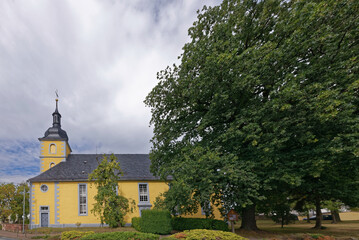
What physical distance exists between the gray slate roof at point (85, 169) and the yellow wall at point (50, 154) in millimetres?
1152

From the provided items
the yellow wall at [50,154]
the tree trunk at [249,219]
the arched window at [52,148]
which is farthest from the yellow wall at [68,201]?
the tree trunk at [249,219]

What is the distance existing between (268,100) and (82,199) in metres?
24.4

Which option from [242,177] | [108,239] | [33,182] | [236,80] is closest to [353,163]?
[242,177]

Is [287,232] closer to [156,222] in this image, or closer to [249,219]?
[249,219]

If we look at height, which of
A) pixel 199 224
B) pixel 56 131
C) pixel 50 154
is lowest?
pixel 199 224

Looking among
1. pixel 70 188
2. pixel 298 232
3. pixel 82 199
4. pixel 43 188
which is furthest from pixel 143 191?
pixel 298 232

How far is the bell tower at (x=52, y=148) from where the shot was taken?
96.8 feet

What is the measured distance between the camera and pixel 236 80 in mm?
12031

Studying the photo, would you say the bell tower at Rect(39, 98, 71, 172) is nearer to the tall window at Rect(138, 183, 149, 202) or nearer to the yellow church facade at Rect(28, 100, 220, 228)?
the yellow church facade at Rect(28, 100, 220, 228)

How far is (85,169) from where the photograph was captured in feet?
91.0

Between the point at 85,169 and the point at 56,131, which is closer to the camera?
the point at 85,169

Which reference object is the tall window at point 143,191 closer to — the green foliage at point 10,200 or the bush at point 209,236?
the bush at point 209,236

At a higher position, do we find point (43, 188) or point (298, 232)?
point (43, 188)

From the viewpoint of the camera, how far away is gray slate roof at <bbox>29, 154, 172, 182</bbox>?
25.7m
